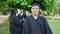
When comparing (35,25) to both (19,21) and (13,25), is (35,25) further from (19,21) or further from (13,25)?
(13,25)

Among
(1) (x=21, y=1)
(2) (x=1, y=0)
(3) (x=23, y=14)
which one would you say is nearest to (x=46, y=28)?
(3) (x=23, y=14)

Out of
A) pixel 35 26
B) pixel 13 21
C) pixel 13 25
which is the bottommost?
pixel 13 25

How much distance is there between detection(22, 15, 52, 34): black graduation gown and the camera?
6566 mm

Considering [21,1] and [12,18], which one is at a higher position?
[21,1]

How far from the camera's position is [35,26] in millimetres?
6586

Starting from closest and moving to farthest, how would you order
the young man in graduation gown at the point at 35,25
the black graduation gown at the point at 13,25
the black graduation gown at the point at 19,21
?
the young man in graduation gown at the point at 35,25 → the black graduation gown at the point at 19,21 → the black graduation gown at the point at 13,25

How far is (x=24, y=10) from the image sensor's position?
9.59 m

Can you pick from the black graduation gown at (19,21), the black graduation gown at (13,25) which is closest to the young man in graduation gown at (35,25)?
the black graduation gown at (19,21)

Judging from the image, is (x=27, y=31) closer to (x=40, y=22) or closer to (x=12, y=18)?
(x=40, y=22)

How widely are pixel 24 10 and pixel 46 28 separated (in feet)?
9.96

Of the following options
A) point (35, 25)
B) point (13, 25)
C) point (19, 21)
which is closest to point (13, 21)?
point (13, 25)

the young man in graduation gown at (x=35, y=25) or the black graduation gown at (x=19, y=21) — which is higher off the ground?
the young man in graduation gown at (x=35, y=25)

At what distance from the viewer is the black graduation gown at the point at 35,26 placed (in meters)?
6.57

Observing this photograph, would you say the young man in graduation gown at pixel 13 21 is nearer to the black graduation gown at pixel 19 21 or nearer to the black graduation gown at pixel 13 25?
the black graduation gown at pixel 13 25
